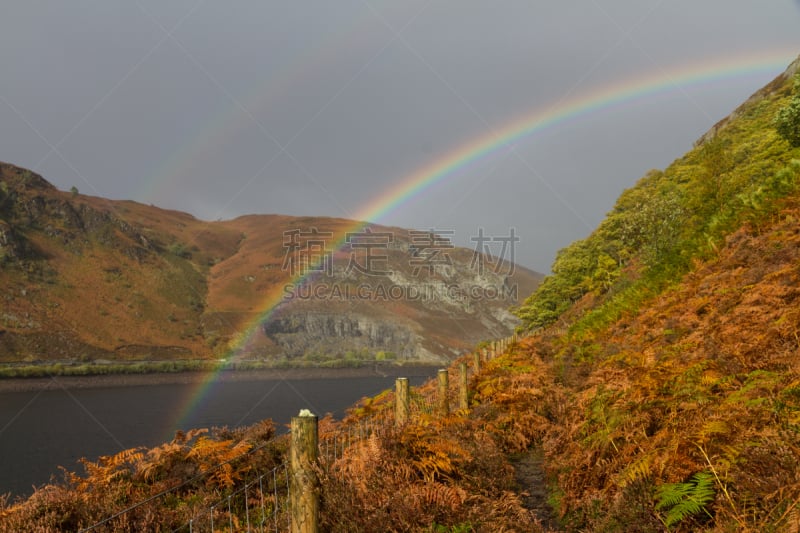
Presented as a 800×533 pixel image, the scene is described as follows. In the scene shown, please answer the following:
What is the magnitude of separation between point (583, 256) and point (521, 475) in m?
32.7

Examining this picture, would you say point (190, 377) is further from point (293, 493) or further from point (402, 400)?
point (293, 493)

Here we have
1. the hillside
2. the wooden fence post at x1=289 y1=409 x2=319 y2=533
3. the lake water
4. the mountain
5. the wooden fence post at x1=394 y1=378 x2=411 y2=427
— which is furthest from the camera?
the mountain

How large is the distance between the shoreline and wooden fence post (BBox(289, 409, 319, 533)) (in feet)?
376

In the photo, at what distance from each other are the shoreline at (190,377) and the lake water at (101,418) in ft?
15.1

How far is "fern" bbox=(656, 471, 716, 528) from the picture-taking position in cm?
359

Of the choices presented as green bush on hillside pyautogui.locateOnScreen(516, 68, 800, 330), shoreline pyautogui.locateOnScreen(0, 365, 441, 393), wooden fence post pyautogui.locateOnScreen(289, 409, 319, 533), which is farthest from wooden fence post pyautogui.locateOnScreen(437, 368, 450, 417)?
shoreline pyautogui.locateOnScreen(0, 365, 441, 393)

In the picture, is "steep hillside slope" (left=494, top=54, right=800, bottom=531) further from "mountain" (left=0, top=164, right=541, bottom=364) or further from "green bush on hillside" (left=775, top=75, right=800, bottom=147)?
"mountain" (left=0, top=164, right=541, bottom=364)

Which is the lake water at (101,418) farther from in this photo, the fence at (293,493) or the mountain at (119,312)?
the mountain at (119,312)

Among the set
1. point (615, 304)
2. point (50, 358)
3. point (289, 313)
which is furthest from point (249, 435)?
point (289, 313)

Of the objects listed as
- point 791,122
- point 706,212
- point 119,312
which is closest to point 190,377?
point 119,312

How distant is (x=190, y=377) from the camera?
121562 millimetres

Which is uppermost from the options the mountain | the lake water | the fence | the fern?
the mountain

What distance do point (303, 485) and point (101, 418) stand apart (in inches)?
2725

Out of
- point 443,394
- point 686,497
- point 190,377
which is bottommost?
point 686,497
